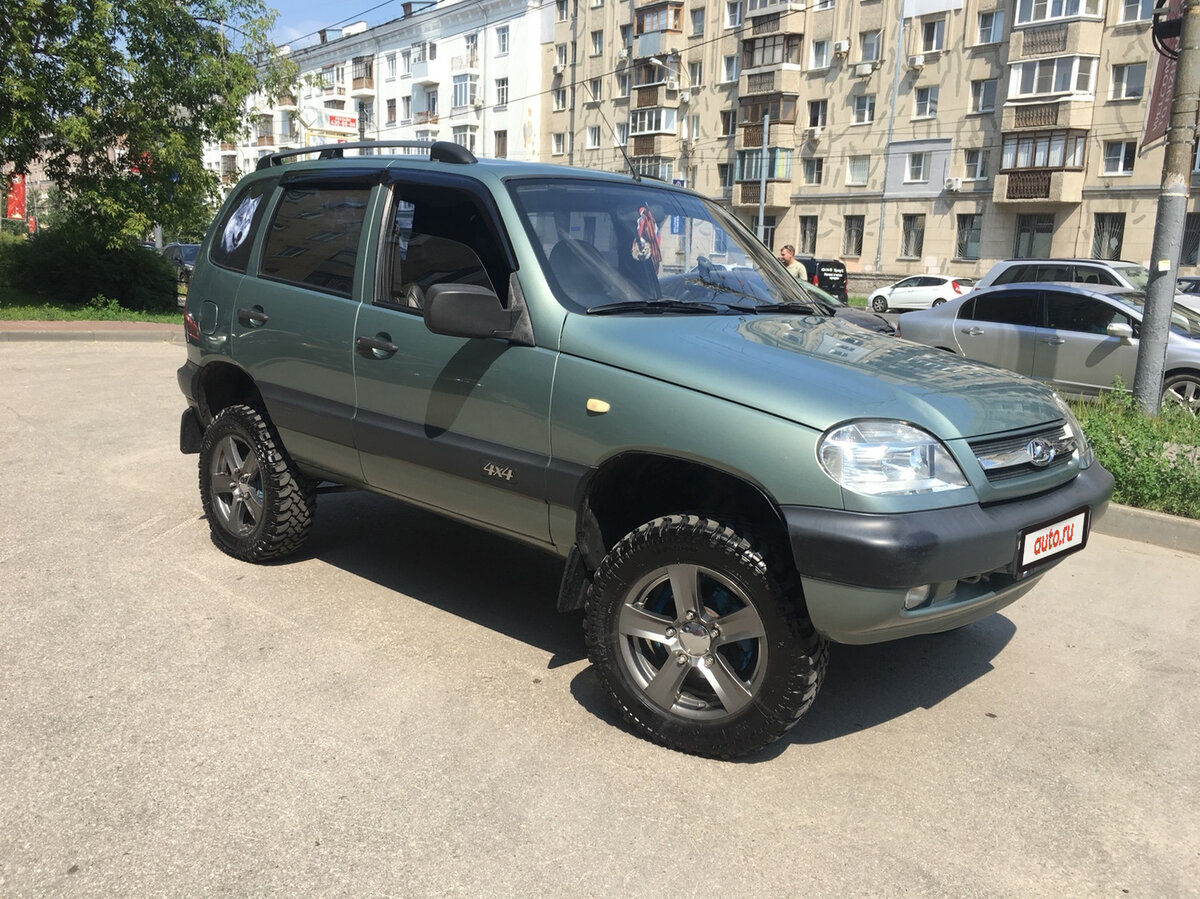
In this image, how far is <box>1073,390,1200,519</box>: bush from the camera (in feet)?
20.5

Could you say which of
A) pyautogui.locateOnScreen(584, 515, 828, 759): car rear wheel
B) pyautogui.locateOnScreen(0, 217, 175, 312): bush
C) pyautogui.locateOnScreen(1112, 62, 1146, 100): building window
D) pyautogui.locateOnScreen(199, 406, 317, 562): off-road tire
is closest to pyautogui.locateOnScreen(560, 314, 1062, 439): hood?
pyautogui.locateOnScreen(584, 515, 828, 759): car rear wheel

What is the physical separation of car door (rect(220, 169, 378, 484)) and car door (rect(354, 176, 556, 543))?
15cm

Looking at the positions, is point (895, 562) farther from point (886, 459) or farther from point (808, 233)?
point (808, 233)

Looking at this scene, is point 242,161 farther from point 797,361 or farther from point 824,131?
point 797,361

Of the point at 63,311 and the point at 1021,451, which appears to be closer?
→ the point at 1021,451

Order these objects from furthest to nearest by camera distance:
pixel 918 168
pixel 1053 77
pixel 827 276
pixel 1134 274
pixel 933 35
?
pixel 918 168 → pixel 933 35 → pixel 1053 77 → pixel 827 276 → pixel 1134 274

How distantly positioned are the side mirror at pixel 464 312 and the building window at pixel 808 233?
4681 cm

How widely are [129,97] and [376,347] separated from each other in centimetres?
1578

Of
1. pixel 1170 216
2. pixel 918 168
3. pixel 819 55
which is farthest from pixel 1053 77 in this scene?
pixel 1170 216

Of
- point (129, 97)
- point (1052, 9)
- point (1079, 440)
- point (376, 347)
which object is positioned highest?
point (1052, 9)

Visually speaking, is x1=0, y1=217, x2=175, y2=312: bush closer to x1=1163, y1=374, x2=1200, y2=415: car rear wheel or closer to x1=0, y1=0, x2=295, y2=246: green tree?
x1=0, y1=0, x2=295, y2=246: green tree

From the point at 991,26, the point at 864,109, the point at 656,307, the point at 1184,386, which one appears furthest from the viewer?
the point at 864,109

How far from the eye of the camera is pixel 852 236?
47.2m

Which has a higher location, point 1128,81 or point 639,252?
point 1128,81
